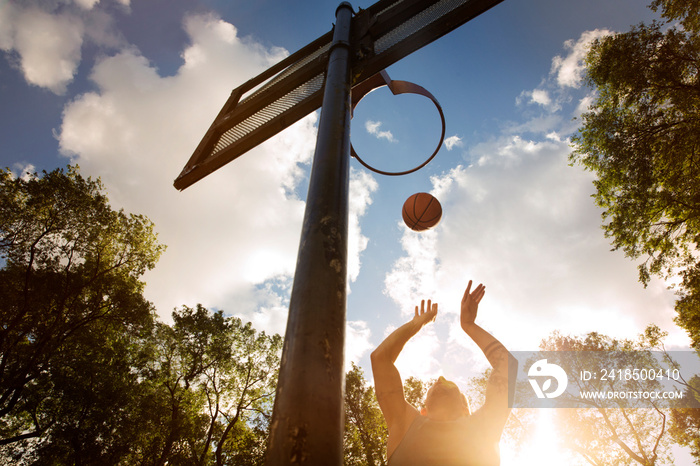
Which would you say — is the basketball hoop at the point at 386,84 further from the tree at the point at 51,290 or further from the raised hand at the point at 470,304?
the tree at the point at 51,290

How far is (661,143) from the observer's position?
9250 millimetres

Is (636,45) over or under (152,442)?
over

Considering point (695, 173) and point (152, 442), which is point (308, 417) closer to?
point (695, 173)

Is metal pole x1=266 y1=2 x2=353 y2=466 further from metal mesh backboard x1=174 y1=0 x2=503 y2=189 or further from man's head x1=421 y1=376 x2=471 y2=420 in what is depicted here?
metal mesh backboard x1=174 y1=0 x2=503 y2=189

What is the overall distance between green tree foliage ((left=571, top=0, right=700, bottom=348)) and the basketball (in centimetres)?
836

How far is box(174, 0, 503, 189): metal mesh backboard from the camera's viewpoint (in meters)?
3.68

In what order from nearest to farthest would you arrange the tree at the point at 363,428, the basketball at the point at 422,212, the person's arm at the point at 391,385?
1. the person's arm at the point at 391,385
2. the basketball at the point at 422,212
3. the tree at the point at 363,428

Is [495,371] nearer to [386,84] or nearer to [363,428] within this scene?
[386,84]

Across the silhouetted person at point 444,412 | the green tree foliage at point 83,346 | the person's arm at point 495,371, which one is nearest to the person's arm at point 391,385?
the silhouetted person at point 444,412

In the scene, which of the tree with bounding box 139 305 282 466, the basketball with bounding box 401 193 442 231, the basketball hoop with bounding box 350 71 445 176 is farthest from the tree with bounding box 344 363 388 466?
the basketball hoop with bounding box 350 71 445 176

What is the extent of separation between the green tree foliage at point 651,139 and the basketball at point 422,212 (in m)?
8.36

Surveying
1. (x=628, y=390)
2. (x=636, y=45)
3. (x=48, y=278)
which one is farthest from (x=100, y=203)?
(x=628, y=390)

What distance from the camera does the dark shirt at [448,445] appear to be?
7.44ft

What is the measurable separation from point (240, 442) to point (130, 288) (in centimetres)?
1276
